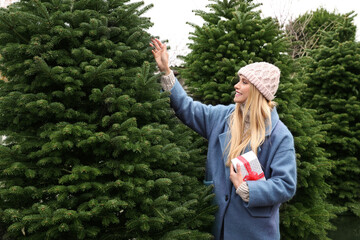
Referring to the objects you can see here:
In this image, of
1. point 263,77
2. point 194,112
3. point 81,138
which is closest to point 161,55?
point 194,112

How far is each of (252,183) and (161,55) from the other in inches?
49.9

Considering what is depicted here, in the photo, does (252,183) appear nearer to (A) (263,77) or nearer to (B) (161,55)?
(A) (263,77)

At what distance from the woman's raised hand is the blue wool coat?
0.59ft

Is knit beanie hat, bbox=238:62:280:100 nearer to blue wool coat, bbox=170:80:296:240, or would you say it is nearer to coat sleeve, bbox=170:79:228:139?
blue wool coat, bbox=170:80:296:240

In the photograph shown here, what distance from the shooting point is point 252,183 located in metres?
2.36

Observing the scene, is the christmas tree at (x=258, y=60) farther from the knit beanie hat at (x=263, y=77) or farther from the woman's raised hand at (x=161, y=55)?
the woman's raised hand at (x=161, y=55)

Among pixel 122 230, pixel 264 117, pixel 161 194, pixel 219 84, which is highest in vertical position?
pixel 219 84

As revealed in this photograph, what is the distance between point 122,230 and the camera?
2287 mm

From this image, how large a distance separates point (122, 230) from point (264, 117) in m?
1.40

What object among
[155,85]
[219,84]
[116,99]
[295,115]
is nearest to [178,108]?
[155,85]

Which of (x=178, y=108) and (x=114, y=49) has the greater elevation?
(x=114, y=49)

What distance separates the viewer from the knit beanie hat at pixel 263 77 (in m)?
2.58

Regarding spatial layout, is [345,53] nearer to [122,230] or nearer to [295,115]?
[295,115]

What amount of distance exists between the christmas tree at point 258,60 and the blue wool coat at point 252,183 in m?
0.81
